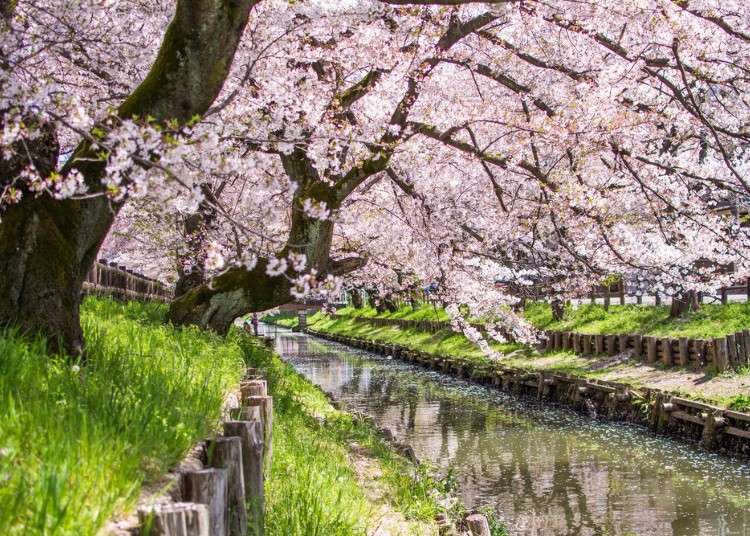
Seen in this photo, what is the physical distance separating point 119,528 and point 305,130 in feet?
29.7

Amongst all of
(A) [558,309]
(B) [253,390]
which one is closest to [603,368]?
(A) [558,309]

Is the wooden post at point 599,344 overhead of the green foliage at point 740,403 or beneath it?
overhead

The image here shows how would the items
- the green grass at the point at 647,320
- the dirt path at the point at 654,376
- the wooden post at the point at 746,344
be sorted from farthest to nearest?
the green grass at the point at 647,320 → the wooden post at the point at 746,344 → the dirt path at the point at 654,376

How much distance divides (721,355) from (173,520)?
17.9 m

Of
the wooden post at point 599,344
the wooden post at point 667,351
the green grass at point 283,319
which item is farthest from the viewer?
the green grass at point 283,319

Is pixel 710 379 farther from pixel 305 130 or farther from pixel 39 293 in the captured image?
pixel 39 293

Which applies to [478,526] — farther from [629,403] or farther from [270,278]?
[629,403]

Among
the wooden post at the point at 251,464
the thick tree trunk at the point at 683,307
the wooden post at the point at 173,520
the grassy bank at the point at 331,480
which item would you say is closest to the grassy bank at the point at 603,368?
the thick tree trunk at the point at 683,307

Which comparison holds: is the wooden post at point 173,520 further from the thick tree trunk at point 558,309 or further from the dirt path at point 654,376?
the thick tree trunk at point 558,309

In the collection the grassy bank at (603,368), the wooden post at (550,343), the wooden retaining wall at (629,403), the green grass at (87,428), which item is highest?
the green grass at (87,428)

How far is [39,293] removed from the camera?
6414 millimetres

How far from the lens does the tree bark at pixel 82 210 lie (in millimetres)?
5965

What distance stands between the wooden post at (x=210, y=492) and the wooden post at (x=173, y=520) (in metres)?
0.54

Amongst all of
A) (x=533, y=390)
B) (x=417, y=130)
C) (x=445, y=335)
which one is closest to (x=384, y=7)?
(x=417, y=130)
